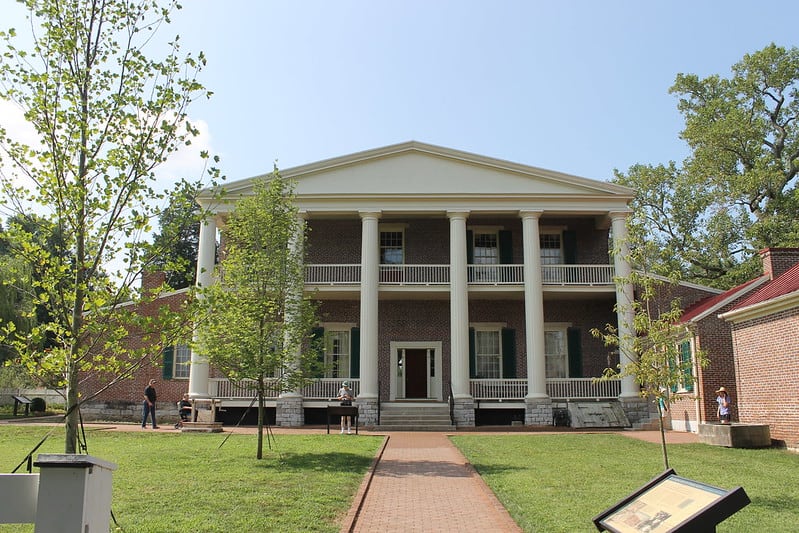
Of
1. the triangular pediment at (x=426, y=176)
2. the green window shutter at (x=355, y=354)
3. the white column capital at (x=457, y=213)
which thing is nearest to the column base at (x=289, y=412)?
the green window shutter at (x=355, y=354)

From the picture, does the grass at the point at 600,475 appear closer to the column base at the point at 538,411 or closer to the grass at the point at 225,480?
the grass at the point at 225,480

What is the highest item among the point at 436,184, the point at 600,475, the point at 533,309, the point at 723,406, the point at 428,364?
the point at 436,184

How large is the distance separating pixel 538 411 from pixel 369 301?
6.72 metres

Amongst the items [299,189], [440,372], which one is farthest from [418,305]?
[299,189]

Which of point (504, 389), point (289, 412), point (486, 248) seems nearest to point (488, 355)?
point (504, 389)

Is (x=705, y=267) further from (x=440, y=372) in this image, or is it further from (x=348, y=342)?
(x=348, y=342)

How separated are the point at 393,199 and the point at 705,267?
16863mm

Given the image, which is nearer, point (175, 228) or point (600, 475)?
point (175, 228)

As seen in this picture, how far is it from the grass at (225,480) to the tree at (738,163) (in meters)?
21.3

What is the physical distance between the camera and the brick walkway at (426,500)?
7.66 m

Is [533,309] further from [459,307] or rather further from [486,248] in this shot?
[486,248]

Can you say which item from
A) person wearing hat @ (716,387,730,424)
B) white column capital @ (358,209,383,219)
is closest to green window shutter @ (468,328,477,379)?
white column capital @ (358,209,383,219)

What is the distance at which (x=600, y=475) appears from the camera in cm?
1078

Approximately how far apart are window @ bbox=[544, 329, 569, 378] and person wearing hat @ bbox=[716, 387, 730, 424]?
7.04 metres
